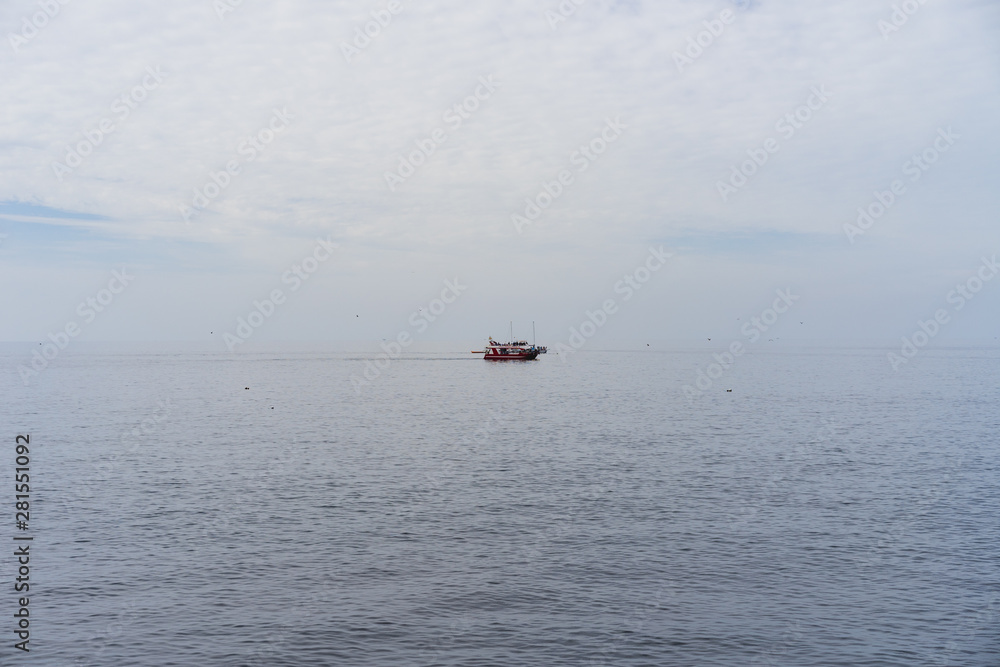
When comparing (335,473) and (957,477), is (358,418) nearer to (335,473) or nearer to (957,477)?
(335,473)

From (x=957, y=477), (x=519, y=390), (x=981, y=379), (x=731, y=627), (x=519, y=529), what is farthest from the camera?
(x=981, y=379)

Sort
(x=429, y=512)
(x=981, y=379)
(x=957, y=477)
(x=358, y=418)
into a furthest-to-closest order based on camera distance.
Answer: (x=981, y=379), (x=358, y=418), (x=957, y=477), (x=429, y=512)

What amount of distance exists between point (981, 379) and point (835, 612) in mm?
193258

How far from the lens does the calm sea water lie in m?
30.0

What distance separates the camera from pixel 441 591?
3525 centimetres

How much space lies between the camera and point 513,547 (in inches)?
1658

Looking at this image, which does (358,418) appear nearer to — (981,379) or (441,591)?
(441,591)

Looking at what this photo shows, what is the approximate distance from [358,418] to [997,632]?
88.4 metres

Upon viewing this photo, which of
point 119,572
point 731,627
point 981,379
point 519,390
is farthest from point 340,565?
point 981,379

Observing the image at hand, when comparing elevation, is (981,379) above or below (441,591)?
above

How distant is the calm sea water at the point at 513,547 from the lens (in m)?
30.0

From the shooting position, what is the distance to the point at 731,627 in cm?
3138

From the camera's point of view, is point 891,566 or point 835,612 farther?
point 891,566

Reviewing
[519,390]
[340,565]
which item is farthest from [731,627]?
[519,390]
